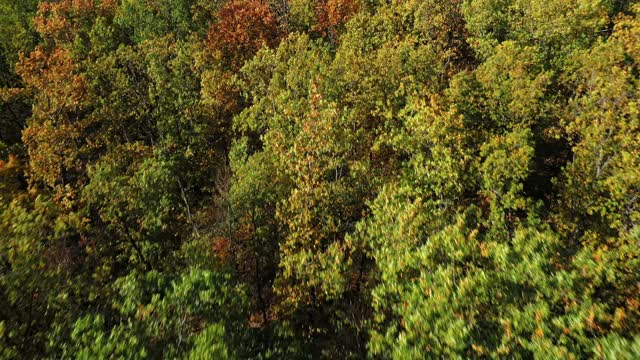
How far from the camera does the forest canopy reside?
17859 mm

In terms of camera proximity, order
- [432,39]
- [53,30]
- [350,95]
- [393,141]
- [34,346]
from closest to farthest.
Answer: [34,346], [393,141], [350,95], [432,39], [53,30]

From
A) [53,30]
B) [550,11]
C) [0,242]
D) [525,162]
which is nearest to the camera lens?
[0,242]

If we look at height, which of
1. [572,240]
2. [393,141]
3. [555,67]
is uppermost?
[393,141]

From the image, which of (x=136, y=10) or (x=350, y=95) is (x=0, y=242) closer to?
(x=350, y=95)

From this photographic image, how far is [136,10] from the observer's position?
78.2 meters

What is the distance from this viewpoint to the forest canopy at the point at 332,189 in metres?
17.9

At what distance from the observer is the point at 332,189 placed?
1260 inches

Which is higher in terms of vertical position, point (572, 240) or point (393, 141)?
point (393, 141)

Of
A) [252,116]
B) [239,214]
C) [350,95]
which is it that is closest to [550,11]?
[350,95]

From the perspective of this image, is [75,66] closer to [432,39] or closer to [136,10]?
[136,10]

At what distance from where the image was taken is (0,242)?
66.6ft

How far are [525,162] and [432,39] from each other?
109 feet

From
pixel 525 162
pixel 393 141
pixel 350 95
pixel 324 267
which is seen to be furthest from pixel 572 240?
pixel 350 95

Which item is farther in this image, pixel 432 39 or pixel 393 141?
pixel 432 39
